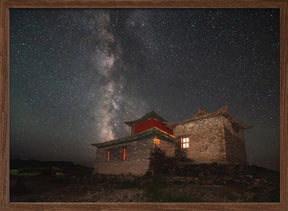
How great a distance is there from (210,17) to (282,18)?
3.39 feet

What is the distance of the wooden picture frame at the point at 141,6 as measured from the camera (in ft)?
7.61

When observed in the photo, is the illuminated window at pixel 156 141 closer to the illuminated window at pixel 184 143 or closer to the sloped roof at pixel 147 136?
the sloped roof at pixel 147 136

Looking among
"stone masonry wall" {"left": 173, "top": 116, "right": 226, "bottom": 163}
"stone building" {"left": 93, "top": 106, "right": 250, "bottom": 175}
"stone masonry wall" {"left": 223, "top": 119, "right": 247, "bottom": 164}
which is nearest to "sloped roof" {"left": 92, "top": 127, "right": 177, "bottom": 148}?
"stone building" {"left": 93, "top": 106, "right": 250, "bottom": 175}

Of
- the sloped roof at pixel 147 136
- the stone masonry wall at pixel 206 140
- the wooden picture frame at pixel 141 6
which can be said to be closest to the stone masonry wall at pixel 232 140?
the stone masonry wall at pixel 206 140

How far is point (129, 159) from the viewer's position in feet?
16.9

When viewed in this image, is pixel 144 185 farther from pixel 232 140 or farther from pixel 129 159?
pixel 232 140

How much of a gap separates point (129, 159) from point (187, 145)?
215 centimetres

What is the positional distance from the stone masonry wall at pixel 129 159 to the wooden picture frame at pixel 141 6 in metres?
2.09

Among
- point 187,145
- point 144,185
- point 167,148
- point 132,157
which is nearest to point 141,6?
point 144,185

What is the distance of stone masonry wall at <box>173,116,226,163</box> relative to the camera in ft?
15.9

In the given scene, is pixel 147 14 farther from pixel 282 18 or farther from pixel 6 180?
pixel 6 180

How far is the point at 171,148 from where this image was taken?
208 inches

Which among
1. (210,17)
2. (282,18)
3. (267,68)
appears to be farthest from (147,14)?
(267,68)

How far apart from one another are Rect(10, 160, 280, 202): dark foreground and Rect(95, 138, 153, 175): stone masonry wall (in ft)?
2.78
